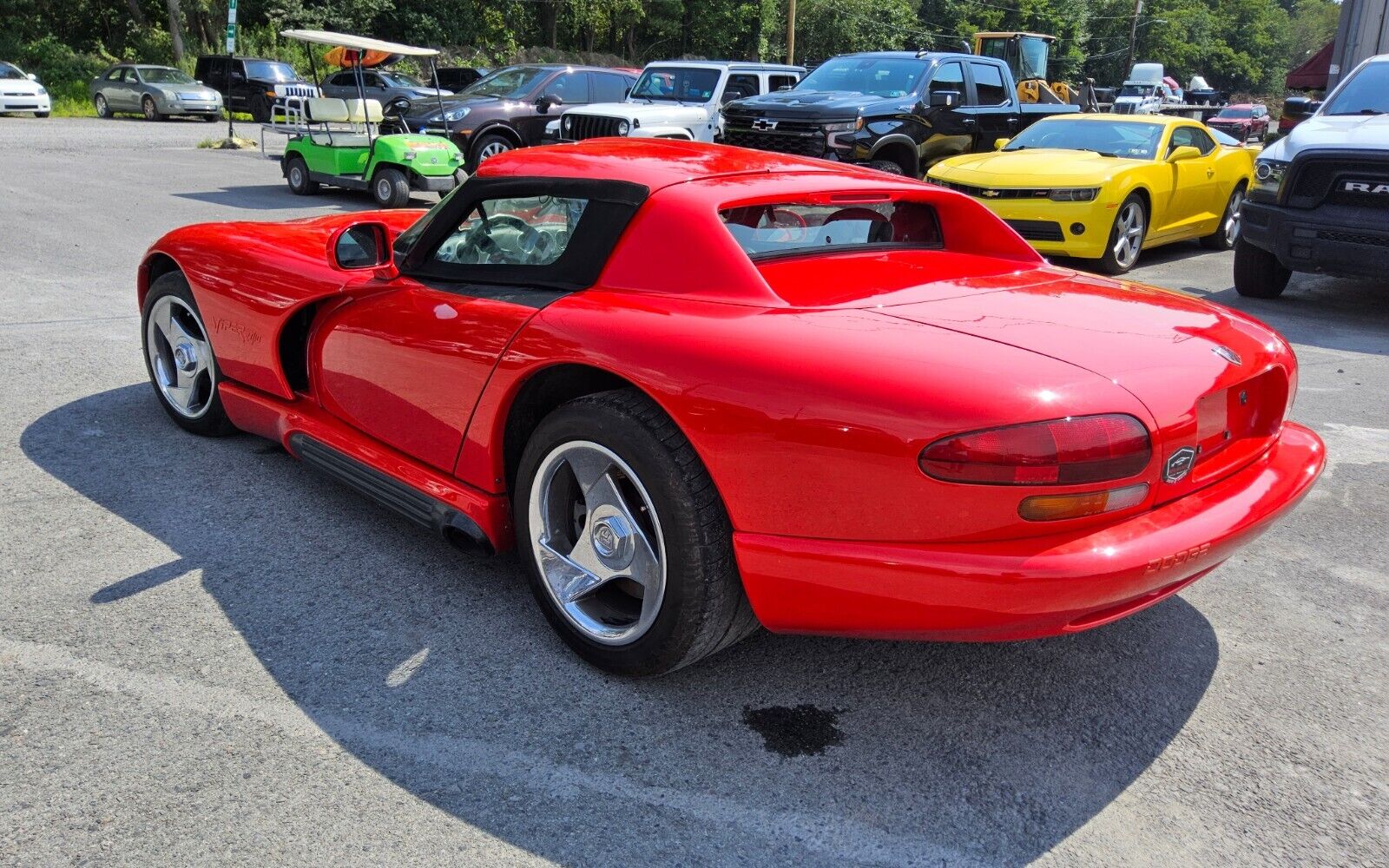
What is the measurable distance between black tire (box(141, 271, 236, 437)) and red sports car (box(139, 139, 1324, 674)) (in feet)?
1.92

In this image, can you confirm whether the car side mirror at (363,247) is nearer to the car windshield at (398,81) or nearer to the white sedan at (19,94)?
the car windshield at (398,81)

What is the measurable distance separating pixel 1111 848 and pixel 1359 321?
721 centimetres

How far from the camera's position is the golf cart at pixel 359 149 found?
1220 cm

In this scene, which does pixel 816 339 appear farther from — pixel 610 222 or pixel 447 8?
pixel 447 8

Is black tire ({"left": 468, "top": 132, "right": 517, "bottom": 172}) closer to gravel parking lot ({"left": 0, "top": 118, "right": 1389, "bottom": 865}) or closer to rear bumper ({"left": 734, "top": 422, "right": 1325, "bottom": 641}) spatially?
gravel parking lot ({"left": 0, "top": 118, "right": 1389, "bottom": 865})

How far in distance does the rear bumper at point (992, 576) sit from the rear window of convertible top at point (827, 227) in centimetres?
94

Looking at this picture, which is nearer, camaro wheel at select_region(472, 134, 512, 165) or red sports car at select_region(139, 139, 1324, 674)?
red sports car at select_region(139, 139, 1324, 674)

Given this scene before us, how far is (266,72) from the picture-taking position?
89.2ft

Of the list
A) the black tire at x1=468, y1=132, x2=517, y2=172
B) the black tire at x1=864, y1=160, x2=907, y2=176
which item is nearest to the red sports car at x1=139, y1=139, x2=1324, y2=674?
the black tire at x1=864, y1=160, x2=907, y2=176

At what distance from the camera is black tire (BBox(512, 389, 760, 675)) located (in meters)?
2.51

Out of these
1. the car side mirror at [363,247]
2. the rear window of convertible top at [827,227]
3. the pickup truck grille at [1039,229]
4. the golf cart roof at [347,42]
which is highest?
the golf cart roof at [347,42]

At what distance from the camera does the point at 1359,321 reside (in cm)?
791

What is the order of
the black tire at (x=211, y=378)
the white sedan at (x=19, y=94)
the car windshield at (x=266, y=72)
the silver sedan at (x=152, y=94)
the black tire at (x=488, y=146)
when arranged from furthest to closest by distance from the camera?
the car windshield at (x=266, y=72) < the silver sedan at (x=152, y=94) < the white sedan at (x=19, y=94) < the black tire at (x=488, y=146) < the black tire at (x=211, y=378)

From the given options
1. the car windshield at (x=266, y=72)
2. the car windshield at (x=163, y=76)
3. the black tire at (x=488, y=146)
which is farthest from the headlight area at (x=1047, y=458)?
the car windshield at (x=266, y=72)
